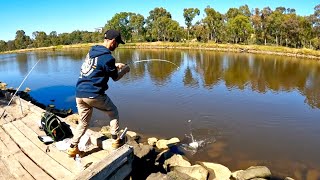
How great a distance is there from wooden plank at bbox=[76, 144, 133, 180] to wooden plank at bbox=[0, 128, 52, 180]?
1081mm

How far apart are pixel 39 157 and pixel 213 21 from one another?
76.5 metres

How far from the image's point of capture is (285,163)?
11.3 metres

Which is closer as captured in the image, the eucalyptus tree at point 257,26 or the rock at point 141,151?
the rock at point 141,151

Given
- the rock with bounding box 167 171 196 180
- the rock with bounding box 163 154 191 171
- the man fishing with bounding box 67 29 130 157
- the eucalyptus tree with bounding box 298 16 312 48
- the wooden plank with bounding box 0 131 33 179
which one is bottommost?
the rock with bounding box 163 154 191 171

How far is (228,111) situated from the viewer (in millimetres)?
17688

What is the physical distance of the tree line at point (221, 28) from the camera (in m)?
58.1

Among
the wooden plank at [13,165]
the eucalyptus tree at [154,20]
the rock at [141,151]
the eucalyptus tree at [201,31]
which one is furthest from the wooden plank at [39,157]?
the eucalyptus tree at [154,20]

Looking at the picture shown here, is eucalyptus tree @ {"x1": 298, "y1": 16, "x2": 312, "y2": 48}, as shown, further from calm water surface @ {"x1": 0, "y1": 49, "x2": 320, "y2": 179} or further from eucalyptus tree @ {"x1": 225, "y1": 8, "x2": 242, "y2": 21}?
calm water surface @ {"x1": 0, "y1": 49, "x2": 320, "y2": 179}

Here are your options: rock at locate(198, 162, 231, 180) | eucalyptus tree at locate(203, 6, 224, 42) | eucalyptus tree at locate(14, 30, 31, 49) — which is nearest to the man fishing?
rock at locate(198, 162, 231, 180)

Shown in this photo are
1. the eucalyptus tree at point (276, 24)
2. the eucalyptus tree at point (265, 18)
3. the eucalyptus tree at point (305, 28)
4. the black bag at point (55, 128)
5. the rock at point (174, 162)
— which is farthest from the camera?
the eucalyptus tree at point (265, 18)

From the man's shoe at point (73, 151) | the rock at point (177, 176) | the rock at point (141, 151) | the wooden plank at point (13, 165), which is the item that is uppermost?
the man's shoe at point (73, 151)

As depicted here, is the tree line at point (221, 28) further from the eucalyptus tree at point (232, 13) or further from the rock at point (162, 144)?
the rock at point (162, 144)

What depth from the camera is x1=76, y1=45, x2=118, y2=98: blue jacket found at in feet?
17.8

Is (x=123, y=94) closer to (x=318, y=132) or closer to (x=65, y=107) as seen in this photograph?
(x=65, y=107)
